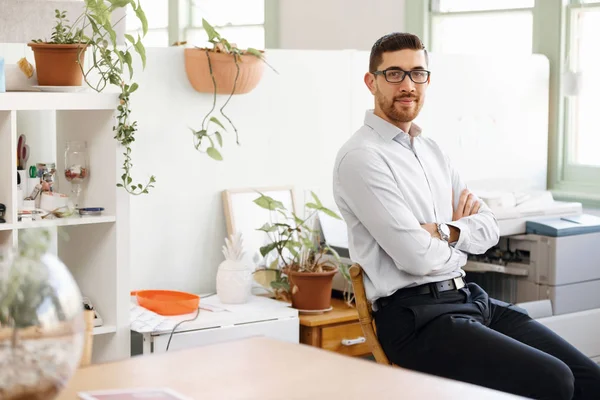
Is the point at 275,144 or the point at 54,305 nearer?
the point at 54,305

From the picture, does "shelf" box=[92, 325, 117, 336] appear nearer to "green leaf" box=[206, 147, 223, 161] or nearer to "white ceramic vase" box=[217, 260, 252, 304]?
"white ceramic vase" box=[217, 260, 252, 304]

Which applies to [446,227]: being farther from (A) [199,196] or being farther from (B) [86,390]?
(B) [86,390]

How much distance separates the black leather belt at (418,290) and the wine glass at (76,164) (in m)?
1.08

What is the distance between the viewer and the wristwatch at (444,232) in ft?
9.78

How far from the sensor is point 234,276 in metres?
3.58

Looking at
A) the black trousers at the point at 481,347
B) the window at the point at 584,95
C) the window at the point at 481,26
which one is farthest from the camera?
the window at the point at 481,26

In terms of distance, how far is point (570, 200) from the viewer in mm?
4797

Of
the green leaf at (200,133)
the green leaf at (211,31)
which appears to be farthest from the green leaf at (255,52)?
the green leaf at (200,133)

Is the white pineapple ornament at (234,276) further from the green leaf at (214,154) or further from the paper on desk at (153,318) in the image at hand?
the green leaf at (214,154)

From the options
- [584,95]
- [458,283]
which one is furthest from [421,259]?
[584,95]

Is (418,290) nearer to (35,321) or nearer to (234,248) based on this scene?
(234,248)

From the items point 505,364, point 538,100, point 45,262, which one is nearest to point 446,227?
point 505,364

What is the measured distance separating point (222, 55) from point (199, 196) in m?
0.58

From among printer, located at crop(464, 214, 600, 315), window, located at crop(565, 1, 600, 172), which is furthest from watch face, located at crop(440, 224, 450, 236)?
window, located at crop(565, 1, 600, 172)
